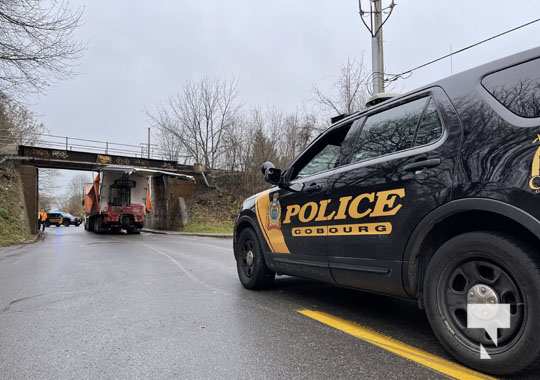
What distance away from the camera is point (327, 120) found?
2378 centimetres

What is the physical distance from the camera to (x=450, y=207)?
2.53m

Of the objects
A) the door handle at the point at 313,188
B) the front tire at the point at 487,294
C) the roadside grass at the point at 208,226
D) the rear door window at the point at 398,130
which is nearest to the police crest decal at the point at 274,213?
the door handle at the point at 313,188

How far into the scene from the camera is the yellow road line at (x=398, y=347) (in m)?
2.47

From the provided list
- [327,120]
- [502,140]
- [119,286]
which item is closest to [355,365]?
[502,140]

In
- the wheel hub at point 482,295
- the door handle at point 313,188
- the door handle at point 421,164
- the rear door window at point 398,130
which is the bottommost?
the wheel hub at point 482,295

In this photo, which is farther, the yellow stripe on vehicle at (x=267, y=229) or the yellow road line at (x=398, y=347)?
the yellow stripe on vehicle at (x=267, y=229)

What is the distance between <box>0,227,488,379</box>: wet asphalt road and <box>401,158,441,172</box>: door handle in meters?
1.31

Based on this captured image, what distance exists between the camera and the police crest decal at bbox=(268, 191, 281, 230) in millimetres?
4422

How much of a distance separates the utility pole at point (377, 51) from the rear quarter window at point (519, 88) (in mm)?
8575

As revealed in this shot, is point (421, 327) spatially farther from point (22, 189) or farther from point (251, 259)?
point (22, 189)

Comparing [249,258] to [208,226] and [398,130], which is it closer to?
[398,130]

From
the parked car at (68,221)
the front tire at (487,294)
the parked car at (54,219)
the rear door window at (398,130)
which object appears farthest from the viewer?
the parked car at (68,221)

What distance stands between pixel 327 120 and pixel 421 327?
21085 mm

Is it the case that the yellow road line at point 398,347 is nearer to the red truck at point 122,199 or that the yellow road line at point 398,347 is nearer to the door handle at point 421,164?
the door handle at point 421,164
